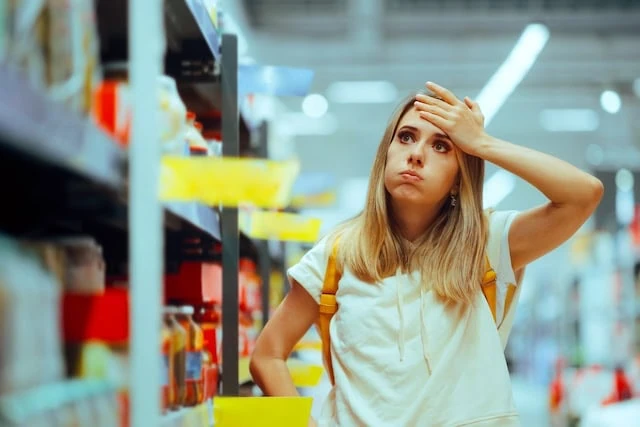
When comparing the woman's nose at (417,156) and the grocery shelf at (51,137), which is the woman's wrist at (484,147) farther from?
the grocery shelf at (51,137)

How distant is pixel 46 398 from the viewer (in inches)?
44.5

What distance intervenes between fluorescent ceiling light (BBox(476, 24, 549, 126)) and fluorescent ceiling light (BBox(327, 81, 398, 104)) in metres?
1.37

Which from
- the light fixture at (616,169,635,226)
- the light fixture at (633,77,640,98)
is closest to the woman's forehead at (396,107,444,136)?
the light fixture at (616,169,635,226)

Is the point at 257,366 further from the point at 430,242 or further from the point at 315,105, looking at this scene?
the point at 315,105

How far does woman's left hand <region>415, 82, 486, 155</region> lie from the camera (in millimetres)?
2055

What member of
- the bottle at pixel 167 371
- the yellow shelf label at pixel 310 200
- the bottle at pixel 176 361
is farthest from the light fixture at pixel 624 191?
the bottle at pixel 167 371

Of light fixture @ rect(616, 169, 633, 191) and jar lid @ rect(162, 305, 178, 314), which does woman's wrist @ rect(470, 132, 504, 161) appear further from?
light fixture @ rect(616, 169, 633, 191)

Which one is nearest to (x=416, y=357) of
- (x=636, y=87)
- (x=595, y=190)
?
(x=595, y=190)

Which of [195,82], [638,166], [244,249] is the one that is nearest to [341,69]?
[638,166]

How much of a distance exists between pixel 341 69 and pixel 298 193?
5743 millimetres

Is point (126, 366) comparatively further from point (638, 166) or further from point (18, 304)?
point (638, 166)

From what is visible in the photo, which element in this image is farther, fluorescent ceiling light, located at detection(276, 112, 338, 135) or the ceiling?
fluorescent ceiling light, located at detection(276, 112, 338, 135)

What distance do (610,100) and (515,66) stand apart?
284 cm

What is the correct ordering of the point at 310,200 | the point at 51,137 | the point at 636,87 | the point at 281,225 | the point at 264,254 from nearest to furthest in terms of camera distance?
the point at 51,137 → the point at 281,225 → the point at 264,254 → the point at 310,200 → the point at 636,87
